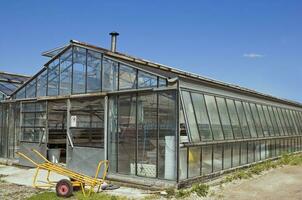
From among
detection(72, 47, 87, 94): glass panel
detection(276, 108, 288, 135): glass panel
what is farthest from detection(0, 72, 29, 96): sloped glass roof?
detection(276, 108, 288, 135): glass panel

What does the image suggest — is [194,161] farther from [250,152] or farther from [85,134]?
[250,152]

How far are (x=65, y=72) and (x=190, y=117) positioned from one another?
5702 millimetres

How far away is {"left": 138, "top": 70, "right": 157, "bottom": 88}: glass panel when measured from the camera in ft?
36.2

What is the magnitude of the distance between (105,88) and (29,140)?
5.24 m

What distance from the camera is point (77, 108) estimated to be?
1335 centimetres

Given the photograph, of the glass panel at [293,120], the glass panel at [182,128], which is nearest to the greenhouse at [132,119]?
the glass panel at [182,128]

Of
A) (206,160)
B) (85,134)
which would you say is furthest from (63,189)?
(206,160)

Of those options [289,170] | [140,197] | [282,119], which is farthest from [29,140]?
[282,119]

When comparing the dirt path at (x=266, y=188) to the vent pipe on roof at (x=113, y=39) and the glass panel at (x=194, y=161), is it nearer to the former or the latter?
the glass panel at (x=194, y=161)

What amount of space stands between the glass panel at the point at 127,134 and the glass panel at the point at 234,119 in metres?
4.48

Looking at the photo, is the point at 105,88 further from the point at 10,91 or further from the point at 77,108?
the point at 10,91

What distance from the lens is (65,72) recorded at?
14078 millimetres

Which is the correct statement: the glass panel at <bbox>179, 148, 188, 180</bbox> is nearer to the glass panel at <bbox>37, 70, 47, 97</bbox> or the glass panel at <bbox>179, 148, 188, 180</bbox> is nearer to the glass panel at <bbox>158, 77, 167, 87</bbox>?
the glass panel at <bbox>158, 77, 167, 87</bbox>

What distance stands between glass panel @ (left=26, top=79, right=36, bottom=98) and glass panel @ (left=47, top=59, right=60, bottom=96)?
3.45 feet
